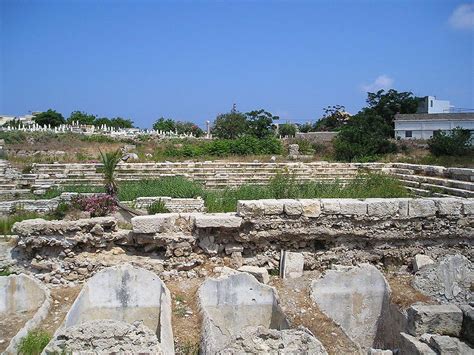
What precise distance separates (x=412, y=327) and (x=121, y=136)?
33854 mm

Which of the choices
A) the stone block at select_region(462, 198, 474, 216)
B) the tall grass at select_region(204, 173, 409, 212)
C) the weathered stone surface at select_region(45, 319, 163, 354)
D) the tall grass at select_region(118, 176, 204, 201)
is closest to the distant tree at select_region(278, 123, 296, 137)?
the tall grass at select_region(118, 176, 204, 201)

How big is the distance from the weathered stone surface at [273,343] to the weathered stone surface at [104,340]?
2.25ft

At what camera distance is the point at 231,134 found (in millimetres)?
40375

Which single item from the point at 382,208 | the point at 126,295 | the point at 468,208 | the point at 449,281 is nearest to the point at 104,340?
the point at 126,295

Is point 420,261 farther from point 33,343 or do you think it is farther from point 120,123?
point 120,123

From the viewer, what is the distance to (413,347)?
4031 mm

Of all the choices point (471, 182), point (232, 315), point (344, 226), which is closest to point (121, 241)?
point (232, 315)

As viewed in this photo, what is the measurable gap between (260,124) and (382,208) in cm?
3155

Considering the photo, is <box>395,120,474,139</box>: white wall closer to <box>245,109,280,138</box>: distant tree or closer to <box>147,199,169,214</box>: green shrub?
<box>245,109,280,138</box>: distant tree

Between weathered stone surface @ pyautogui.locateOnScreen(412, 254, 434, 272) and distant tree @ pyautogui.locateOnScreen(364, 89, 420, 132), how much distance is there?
1319 inches

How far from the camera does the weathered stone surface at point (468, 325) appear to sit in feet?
13.7

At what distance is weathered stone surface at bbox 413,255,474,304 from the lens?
19.7ft

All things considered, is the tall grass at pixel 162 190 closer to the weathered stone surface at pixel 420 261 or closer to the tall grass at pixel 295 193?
the tall grass at pixel 295 193

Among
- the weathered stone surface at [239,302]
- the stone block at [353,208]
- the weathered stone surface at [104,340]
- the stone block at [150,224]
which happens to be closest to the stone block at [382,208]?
the stone block at [353,208]
